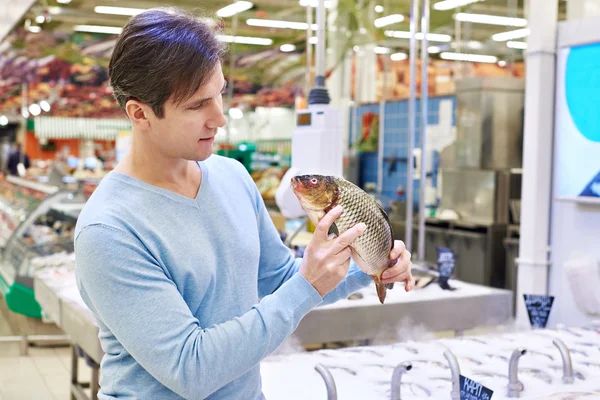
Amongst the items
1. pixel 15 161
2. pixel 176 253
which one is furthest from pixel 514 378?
pixel 15 161

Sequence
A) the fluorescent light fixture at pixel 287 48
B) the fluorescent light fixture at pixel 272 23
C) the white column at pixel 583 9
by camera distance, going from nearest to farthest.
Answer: the white column at pixel 583 9 → the fluorescent light fixture at pixel 272 23 → the fluorescent light fixture at pixel 287 48

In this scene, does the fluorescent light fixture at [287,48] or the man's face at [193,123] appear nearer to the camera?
the man's face at [193,123]

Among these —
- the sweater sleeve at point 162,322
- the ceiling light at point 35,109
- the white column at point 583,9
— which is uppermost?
the white column at point 583,9

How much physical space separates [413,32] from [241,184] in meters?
2.95

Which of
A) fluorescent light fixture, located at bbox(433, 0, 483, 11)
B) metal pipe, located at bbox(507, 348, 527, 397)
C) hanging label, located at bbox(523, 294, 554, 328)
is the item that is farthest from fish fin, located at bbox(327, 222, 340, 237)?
fluorescent light fixture, located at bbox(433, 0, 483, 11)

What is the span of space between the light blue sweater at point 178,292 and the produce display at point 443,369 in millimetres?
672

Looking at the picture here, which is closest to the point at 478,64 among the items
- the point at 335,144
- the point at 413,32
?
the point at 413,32

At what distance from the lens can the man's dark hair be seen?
1282mm

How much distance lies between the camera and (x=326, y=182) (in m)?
1.33

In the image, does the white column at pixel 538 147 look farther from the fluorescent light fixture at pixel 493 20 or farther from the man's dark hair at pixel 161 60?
the fluorescent light fixture at pixel 493 20

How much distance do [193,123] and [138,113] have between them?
104 mm

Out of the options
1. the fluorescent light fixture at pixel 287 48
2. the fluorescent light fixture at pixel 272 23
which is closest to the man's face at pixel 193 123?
the fluorescent light fixture at pixel 272 23

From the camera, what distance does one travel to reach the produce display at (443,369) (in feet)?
7.13

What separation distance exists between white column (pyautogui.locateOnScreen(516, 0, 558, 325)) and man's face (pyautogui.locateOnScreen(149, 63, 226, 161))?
294cm
